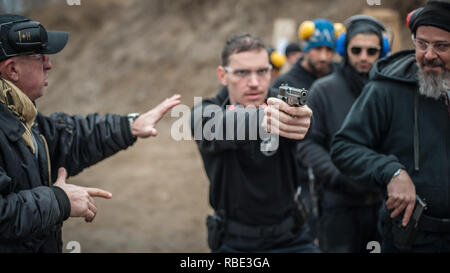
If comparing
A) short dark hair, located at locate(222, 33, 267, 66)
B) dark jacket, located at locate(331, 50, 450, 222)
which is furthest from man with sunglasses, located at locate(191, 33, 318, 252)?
dark jacket, located at locate(331, 50, 450, 222)

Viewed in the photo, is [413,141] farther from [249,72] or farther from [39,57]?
[39,57]

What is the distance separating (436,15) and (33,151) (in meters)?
2.49

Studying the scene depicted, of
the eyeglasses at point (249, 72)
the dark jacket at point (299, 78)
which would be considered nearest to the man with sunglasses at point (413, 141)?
the eyeglasses at point (249, 72)

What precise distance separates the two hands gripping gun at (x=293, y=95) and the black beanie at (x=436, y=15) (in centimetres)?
109

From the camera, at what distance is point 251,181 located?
3.32m

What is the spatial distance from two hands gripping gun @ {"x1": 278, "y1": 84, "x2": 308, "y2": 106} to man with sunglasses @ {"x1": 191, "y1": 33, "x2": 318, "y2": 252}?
87 cm

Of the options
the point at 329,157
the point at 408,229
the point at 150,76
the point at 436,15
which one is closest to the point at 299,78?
the point at 329,157

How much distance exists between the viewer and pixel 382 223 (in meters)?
3.16

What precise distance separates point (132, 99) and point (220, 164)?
1462 cm

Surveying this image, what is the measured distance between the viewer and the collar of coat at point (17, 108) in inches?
92.2

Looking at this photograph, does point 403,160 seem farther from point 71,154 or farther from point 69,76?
point 69,76

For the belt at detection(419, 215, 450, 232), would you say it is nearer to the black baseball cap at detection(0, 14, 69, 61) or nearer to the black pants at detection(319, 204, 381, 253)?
the black pants at detection(319, 204, 381, 253)

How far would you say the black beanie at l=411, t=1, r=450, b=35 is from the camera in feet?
8.87

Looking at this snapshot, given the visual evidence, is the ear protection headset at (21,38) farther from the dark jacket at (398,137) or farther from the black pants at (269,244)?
the dark jacket at (398,137)
